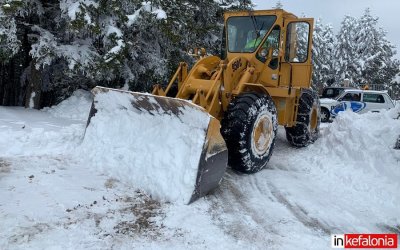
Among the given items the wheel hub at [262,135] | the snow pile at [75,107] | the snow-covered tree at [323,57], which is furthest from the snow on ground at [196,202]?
the snow-covered tree at [323,57]

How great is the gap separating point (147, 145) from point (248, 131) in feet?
5.22

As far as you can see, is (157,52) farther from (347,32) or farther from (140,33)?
(347,32)

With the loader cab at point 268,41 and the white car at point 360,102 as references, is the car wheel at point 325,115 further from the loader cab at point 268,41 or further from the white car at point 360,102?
the loader cab at point 268,41

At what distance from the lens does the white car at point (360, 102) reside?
57.9ft

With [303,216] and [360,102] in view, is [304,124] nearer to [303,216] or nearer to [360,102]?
[303,216]

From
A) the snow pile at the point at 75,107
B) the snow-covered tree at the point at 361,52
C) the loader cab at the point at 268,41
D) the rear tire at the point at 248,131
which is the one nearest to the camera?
the rear tire at the point at 248,131

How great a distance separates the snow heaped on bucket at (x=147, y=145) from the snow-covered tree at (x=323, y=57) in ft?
119

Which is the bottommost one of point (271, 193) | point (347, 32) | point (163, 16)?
point (271, 193)

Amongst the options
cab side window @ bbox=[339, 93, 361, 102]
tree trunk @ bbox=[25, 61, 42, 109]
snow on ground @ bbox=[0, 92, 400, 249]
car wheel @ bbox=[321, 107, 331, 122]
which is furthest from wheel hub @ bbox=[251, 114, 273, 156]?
car wheel @ bbox=[321, 107, 331, 122]

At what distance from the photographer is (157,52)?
1124cm

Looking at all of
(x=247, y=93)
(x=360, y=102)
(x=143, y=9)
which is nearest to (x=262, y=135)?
(x=247, y=93)

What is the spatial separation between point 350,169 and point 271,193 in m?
2.11

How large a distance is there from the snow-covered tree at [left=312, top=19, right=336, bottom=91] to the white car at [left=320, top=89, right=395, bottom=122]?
2200 cm

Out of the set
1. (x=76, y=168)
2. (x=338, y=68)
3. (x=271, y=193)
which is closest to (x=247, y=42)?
(x=271, y=193)
